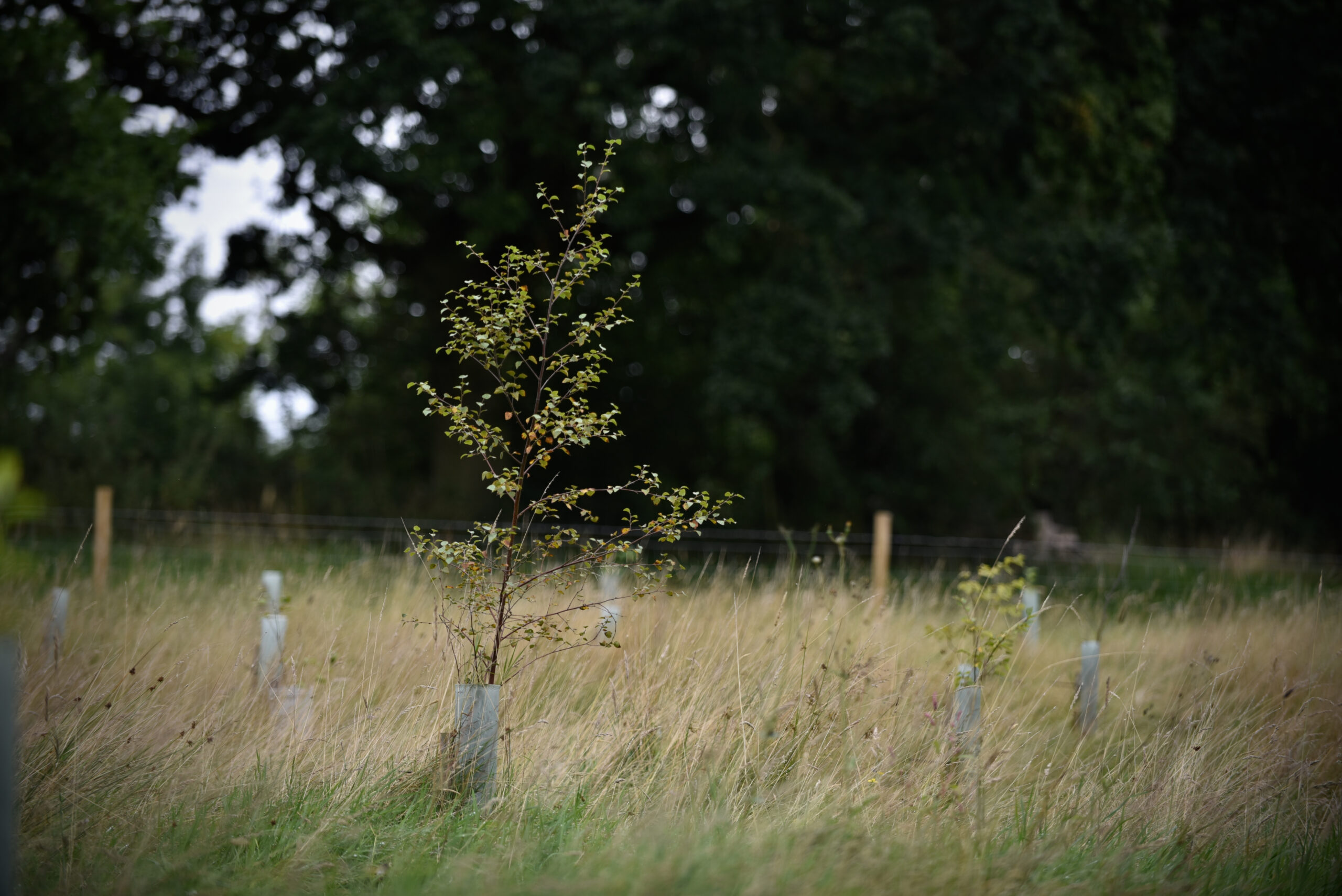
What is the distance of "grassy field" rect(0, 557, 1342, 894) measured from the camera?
10.2 ft

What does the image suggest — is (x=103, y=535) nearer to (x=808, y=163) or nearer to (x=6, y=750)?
(x=6, y=750)

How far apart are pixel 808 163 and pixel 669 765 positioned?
463 inches

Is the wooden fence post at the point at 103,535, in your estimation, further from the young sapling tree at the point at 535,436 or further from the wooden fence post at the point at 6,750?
the wooden fence post at the point at 6,750

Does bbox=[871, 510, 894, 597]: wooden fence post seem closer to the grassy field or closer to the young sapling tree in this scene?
the grassy field

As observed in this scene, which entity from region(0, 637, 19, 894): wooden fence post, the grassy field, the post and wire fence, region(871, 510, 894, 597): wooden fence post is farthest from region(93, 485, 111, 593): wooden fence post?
region(871, 510, 894, 597): wooden fence post

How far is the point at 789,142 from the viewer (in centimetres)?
1466

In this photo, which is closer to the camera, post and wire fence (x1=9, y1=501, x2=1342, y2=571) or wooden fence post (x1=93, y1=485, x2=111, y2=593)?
wooden fence post (x1=93, y1=485, x2=111, y2=593)

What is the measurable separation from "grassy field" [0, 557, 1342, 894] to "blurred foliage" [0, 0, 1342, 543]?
7993mm

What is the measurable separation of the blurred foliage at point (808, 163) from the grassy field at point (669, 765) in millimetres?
7993

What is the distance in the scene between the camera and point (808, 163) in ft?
47.1

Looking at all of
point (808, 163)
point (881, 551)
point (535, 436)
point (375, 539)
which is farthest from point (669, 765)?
point (808, 163)

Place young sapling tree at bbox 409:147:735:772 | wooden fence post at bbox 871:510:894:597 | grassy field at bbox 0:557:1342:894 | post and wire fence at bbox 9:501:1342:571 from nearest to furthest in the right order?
grassy field at bbox 0:557:1342:894
young sapling tree at bbox 409:147:735:772
wooden fence post at bbox 871:510:894:597
post and wire fence at bbox 9:501:1342:571

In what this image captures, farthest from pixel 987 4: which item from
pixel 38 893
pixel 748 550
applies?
pixel 38 893

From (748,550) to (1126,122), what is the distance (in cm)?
744
